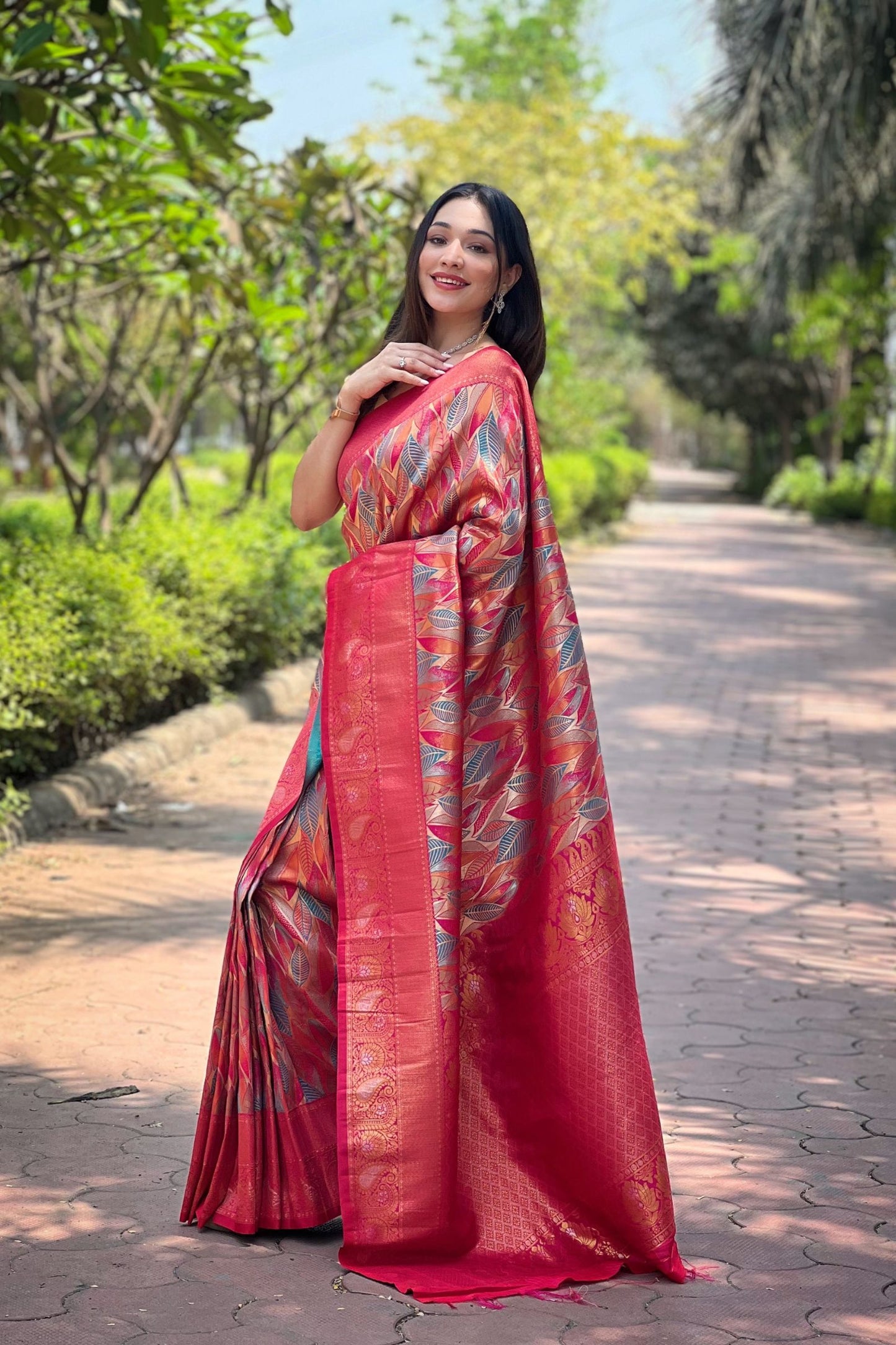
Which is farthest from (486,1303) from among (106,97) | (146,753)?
(146,753)

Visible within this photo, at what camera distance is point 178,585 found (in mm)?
7918

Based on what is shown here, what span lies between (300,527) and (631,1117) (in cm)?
128

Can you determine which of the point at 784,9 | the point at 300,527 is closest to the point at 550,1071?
the point at 300,527

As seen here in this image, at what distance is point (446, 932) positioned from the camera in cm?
259

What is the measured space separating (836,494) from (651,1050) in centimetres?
2529

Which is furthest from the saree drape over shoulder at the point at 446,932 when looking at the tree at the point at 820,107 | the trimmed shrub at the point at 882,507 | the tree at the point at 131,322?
the trimmed shrub at the point at 882,507

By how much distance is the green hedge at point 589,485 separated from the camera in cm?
1889

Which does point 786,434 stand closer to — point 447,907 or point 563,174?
point 563,174

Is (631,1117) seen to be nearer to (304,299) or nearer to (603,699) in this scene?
(603,699)

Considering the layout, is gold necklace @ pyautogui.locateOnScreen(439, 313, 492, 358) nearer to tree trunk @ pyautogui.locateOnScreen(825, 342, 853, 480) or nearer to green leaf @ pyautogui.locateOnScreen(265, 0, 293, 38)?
green leaf @ pyautogui.locateOnScreen(265, 0, 293, 38)

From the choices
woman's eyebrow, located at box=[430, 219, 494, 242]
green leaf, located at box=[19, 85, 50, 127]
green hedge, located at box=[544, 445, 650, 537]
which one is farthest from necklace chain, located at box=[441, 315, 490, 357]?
green hedge, located at box=[544, 445, 650, 537]

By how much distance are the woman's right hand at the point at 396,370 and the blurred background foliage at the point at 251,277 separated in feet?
7.02

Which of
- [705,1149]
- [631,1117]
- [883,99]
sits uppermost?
[883,99]

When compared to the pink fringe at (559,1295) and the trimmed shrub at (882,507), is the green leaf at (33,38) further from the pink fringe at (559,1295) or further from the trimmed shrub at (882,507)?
the trimmed shrub at (882,507)
